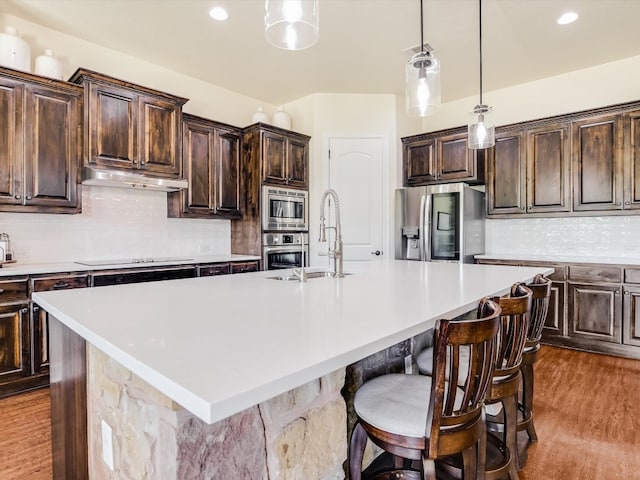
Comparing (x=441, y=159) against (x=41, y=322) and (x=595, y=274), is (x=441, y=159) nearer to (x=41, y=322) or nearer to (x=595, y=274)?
(x=595, y=274)

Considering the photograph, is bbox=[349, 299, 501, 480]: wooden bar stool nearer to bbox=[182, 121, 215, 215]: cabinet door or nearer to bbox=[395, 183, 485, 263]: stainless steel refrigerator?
bbox=[395, 183, 485, 263]: stainless steel refrigerator

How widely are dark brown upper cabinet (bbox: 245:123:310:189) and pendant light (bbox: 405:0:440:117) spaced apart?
2203mm

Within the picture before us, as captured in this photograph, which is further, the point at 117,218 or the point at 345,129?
the point at 345,129

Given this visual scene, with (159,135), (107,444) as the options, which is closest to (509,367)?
(107,444)

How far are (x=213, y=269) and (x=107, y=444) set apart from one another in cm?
265

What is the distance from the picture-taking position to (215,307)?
132cm

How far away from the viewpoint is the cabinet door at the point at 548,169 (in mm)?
3859

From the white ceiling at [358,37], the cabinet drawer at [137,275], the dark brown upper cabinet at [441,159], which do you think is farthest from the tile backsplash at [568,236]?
the cabinet drawer at [137,275]

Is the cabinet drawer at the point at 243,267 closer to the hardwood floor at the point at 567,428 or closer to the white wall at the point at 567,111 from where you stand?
the hardwood floor at the point at 567,428

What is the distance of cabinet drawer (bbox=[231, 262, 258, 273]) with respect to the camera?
3.99 m

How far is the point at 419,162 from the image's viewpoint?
4730 mm

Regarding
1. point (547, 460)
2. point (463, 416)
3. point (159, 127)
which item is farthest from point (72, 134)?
point (547, 460)

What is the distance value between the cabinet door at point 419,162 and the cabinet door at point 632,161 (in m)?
1.83

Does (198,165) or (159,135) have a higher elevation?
(159,135)
